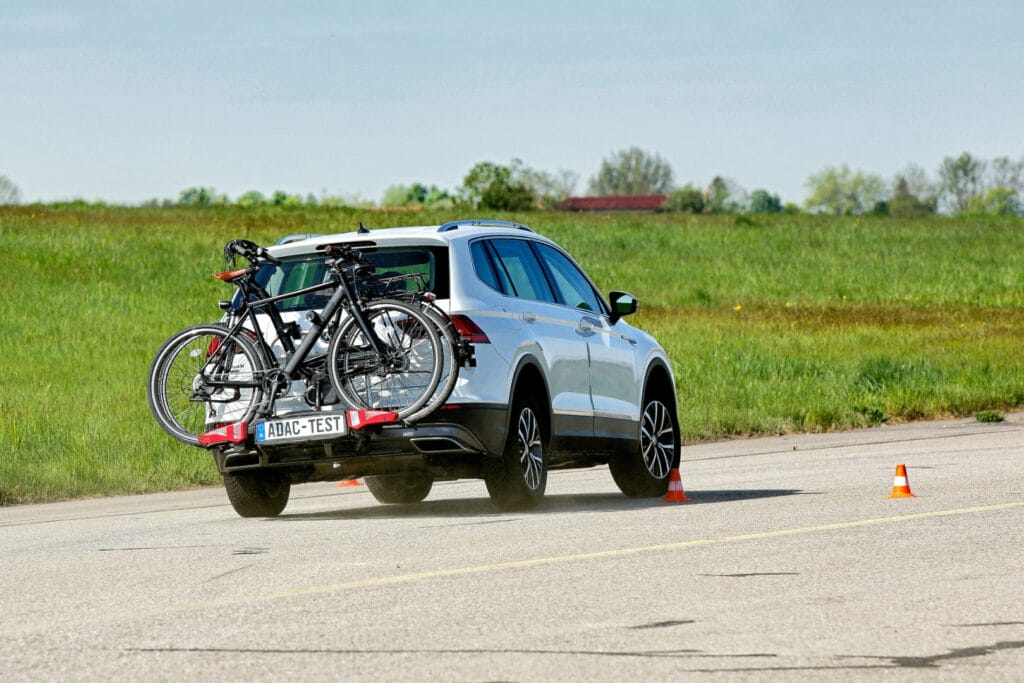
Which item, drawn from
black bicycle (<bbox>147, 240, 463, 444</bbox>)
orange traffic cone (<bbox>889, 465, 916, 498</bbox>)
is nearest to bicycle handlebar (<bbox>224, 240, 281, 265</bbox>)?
black bicycle (<bbox>147, 240, 463, 444</bbox>)

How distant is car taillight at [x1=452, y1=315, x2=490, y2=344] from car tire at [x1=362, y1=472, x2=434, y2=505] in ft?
9.58

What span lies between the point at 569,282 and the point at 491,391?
2324mm

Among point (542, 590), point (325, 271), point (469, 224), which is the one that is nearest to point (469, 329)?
point (325, 271)

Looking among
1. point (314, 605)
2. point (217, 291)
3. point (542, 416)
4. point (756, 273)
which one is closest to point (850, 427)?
point (542, 416)

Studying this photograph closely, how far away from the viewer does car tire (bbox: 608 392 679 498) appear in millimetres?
13195

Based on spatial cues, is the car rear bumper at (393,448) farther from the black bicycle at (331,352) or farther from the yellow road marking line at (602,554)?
the yellow road marking line at (602,554)

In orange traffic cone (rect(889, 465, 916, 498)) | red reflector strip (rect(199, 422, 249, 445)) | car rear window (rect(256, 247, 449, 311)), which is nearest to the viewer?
red reflector strip (rect(199, 422, 249, 445))

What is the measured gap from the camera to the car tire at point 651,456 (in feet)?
43.3

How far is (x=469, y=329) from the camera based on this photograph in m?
10.9

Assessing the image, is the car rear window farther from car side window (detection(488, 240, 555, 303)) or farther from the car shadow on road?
the car shadow on road

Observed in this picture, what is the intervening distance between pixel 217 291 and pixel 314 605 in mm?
38265

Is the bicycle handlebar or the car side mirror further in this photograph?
the car side mirror

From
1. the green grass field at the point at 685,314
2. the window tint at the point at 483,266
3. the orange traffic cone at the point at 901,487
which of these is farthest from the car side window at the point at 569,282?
the green grass field at the point at 685,314

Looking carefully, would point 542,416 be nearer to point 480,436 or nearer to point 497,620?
point 480,436
